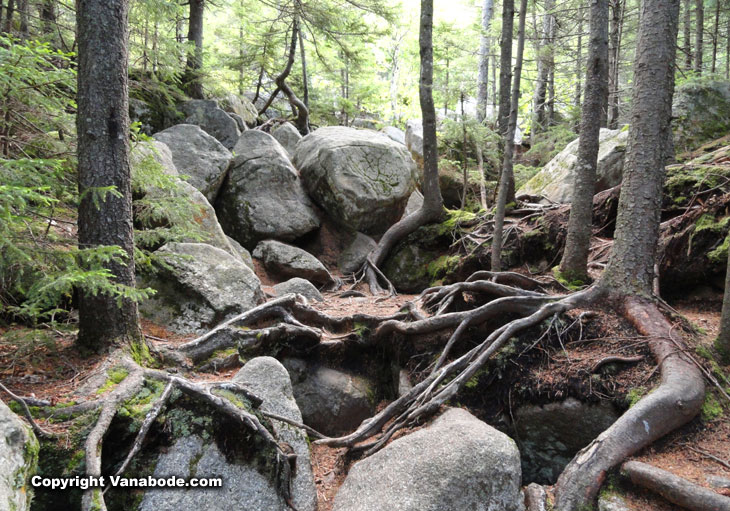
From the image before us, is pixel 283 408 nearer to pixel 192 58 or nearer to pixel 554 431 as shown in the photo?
pixel 554 431

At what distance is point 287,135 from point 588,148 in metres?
10.2

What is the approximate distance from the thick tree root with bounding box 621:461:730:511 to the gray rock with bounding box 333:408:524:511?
0.91 m

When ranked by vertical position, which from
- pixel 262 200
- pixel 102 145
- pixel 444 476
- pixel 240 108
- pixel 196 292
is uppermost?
pixel 240 108

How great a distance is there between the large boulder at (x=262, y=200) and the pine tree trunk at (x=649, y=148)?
756 cm

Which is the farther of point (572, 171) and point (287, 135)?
A: point (287, 135)

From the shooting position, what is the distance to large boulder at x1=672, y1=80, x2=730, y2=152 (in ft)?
28.6

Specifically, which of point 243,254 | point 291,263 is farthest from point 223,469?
point 291,263

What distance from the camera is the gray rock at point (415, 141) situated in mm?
14847

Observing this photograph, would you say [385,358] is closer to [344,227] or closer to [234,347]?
[234,347]

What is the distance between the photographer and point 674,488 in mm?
3082

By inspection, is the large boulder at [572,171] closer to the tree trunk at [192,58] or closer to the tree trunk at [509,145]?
the tree trunk at [509,145]

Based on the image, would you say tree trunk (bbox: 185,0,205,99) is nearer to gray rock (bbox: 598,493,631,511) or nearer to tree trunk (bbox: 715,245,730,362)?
tree trunk (bbox: 715,245,730,362)

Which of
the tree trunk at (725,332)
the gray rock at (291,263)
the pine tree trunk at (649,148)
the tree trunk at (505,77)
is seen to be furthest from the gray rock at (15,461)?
the tree trunk at (505,77)

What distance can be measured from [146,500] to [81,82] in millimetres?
3830
